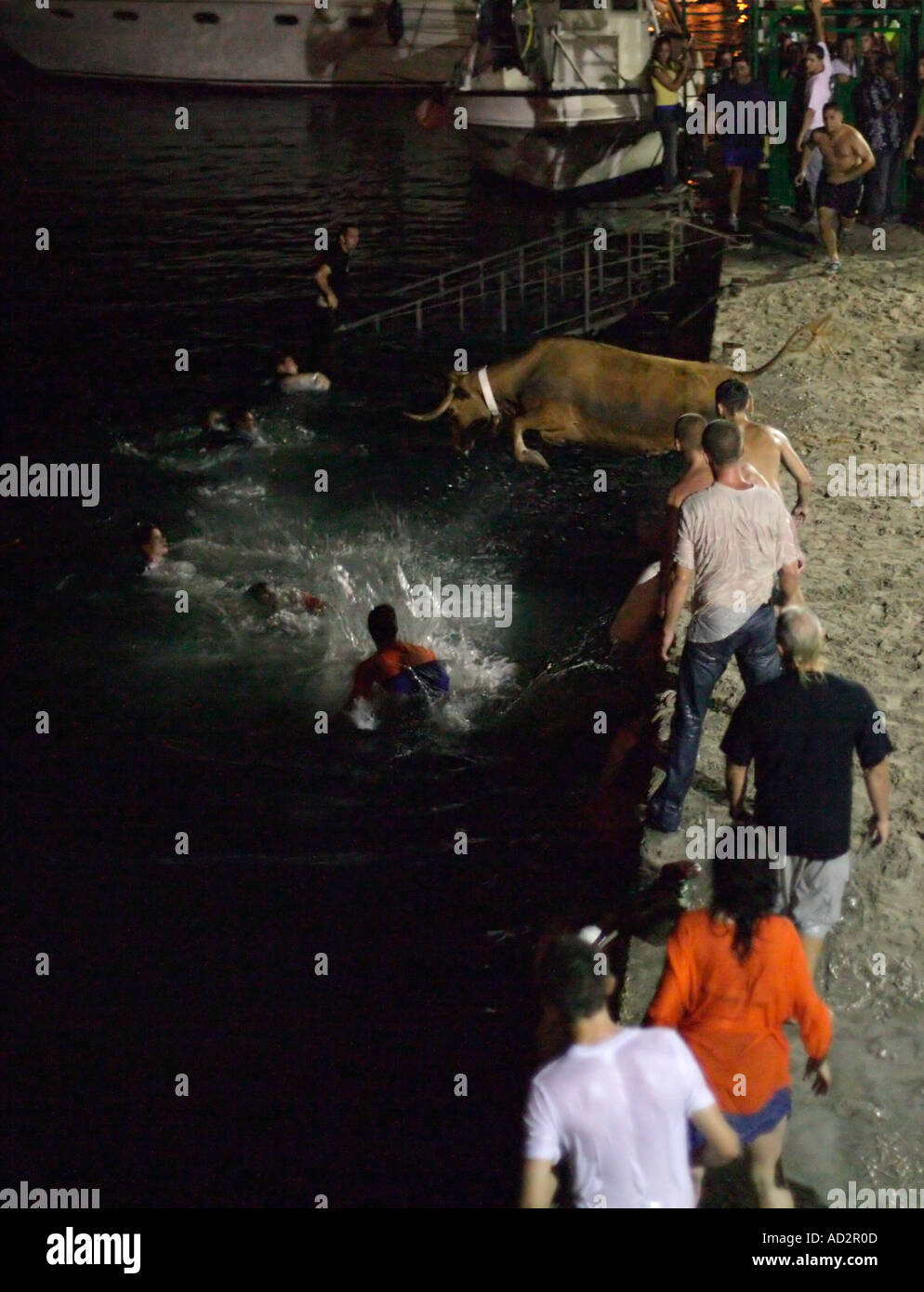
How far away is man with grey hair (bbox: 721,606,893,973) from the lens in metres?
5.77

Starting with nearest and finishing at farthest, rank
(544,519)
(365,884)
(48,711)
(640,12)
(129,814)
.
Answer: (365,884)
(129,814)
(48,711)
(544,519)
(640,12)

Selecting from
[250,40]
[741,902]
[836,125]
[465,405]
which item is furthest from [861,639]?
[250,40]

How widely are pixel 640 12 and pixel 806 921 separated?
22.5 meters

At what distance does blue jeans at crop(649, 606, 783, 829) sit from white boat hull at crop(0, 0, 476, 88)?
34605 millimetres

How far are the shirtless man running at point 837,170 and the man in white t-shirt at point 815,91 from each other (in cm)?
32

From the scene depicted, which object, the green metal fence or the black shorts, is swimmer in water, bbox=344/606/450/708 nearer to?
the black shorts

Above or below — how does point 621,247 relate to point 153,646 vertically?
above

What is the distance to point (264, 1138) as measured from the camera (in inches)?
283

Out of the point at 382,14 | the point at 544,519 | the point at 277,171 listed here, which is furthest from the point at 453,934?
the point at 382,14

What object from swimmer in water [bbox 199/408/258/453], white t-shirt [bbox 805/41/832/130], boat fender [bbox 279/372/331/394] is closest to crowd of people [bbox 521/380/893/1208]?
swimmer in water [bbox 199/408/258/453]

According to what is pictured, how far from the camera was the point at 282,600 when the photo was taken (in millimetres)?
12141

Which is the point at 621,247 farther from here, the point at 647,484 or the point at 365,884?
the point at 365,884

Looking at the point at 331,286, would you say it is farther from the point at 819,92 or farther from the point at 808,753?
the point at 808,753

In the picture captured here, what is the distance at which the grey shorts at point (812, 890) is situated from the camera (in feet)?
19.5
